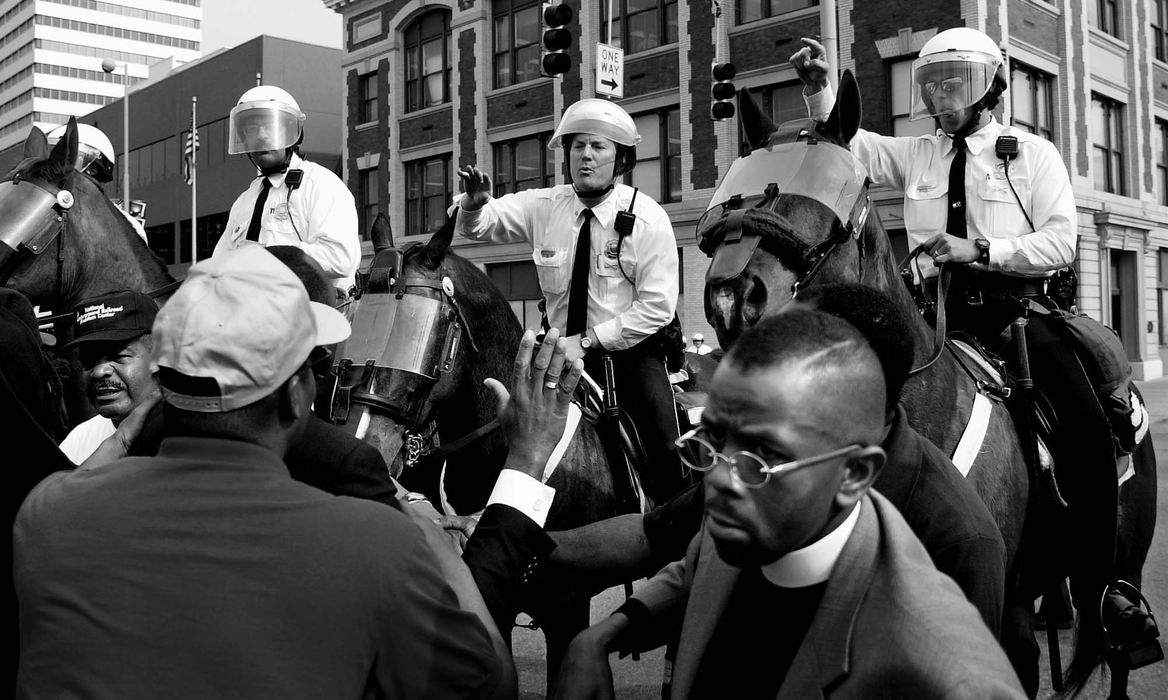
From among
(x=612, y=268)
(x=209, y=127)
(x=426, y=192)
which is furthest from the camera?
(x=209, y=127)

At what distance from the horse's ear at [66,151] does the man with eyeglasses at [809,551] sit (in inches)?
196

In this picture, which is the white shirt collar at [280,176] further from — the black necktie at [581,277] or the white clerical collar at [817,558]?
the white clerical collar at [817,558]

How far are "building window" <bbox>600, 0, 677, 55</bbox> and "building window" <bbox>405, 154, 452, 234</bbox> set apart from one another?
23.1 ft

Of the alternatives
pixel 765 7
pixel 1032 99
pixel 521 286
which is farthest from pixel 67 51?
pixel 1032 99

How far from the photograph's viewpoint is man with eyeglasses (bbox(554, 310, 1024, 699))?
1662 millimetres

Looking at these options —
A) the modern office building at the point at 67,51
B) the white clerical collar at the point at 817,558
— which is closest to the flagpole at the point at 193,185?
the white clerical collar at the point at 817,558

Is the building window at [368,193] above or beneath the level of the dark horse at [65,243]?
above

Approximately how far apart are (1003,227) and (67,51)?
399ft

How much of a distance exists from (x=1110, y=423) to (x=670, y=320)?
2.04m

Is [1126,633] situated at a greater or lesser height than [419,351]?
lesser

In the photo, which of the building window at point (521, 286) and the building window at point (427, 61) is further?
the building window at point (427, 61)

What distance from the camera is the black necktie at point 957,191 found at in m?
4.51

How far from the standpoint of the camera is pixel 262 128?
5898 millimetres

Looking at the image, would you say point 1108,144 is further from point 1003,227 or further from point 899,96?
point 1003,227
